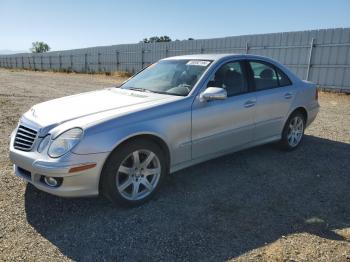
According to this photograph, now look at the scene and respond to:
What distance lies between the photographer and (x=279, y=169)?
5.10 meters

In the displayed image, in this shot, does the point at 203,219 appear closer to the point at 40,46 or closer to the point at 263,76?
the point at 263,76

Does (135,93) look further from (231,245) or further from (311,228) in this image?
(311,228)

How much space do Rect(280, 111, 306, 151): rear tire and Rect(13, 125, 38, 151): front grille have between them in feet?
12.7

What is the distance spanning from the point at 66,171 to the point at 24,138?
0.76 metres

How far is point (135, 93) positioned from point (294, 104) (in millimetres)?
2736

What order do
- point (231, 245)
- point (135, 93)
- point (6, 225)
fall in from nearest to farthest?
1. point (231, 245)
2. point (6, 225)
3. point (135, 93)

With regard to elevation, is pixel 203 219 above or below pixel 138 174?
below

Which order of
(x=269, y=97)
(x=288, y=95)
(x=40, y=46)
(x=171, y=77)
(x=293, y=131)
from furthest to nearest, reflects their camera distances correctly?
(x=40, y=46)
(x=293, y=131)
(x=288, y=95)
(x=269, y=97)
(x=171, y=77)

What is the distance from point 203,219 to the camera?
3.59 meters

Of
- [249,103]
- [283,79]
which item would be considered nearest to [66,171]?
[249,103]

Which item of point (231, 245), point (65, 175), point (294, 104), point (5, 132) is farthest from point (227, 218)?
point (5, 132)

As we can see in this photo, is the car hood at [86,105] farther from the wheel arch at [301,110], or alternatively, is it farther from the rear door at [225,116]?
the wheel arch at [301,110]

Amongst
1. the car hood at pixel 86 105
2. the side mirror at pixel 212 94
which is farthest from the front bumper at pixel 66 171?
the side mirror at pixel 212 94

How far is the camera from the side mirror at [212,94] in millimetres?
4137
